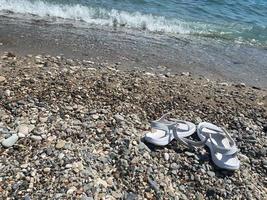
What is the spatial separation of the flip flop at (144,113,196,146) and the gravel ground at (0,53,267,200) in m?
0.12

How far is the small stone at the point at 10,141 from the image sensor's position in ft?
18.6

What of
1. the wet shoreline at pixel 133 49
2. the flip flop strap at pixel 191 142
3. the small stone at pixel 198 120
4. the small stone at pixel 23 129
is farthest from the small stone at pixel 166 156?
the wet shoreline at pixel 133 49

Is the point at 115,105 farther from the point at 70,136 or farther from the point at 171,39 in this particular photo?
the point at 171,39

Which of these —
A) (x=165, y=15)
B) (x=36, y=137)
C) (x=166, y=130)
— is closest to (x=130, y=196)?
(x=36, y=137)

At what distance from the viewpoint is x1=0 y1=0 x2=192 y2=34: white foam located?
44.8 ft

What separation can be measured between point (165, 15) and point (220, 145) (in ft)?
32.0

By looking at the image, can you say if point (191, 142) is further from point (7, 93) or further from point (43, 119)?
point (7, 93)

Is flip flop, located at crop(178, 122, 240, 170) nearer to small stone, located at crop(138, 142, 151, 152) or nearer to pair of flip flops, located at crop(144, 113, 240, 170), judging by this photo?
pair of flip flops, located at crop(144, 113, 240, 170)

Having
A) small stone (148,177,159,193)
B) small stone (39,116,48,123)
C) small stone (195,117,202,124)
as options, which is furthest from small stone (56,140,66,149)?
small stone (195,117,202,124)

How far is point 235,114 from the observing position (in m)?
8.16

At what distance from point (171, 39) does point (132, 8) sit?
131 inches

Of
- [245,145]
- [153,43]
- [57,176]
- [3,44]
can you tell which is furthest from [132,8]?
[57,176]

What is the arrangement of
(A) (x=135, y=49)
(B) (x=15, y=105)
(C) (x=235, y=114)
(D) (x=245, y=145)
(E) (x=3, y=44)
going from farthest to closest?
(A) (x=135, y=49), (E) (x=3, y=44), (C) (x=235, y=114), (D) (x=245, y=145), (B) (x=15, y=105)

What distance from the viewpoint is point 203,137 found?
6.91 m
